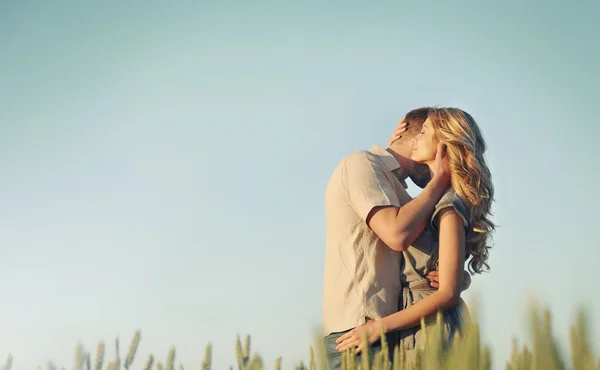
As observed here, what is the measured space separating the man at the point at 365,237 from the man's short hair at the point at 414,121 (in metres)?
0.46

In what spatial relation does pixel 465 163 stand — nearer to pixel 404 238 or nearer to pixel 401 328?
pixel 404 238

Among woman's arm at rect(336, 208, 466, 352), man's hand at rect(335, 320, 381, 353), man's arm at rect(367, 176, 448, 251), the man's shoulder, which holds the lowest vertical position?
man's hand at rect(335, 320, 381, 353)

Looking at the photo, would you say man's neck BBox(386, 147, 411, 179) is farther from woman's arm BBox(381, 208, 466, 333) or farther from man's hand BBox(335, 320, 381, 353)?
man's hand BBox(335, 320, 381, 353)

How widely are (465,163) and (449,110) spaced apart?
40cm

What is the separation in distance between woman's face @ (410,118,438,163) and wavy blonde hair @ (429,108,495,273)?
0.14 ft

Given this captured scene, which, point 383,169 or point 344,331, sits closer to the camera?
point 344,331

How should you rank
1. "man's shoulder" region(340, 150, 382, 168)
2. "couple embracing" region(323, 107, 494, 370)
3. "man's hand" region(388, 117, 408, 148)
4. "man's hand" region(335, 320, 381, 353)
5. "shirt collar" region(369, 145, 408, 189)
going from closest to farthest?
"man's hand" region(335, 320, 381, 353) → "couple embracing" region(323, 107, 494, 370) → "man's shoulder" region(340, 150, 382, 168) → "shirt collar" region(369, 145, 408, 189) → "man's hand" region(388, 117, 408, 148)

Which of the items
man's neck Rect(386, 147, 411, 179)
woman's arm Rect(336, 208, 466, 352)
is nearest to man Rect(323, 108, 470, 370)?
woman's arm Rect(336, 208, 466, 352)

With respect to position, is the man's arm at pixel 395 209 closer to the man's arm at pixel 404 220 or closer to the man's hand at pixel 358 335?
the man's arm at pixel 404 220

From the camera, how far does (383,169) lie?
4055 millimetres

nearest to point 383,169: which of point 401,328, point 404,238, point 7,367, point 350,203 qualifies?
point 350,203

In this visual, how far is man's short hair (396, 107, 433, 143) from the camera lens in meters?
4.52

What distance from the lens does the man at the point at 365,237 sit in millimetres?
3688

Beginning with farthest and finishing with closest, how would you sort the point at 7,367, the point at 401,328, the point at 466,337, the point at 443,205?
the point at 443,205 → the point at 401,328 → the point at 7,367 → the point at 466,337
